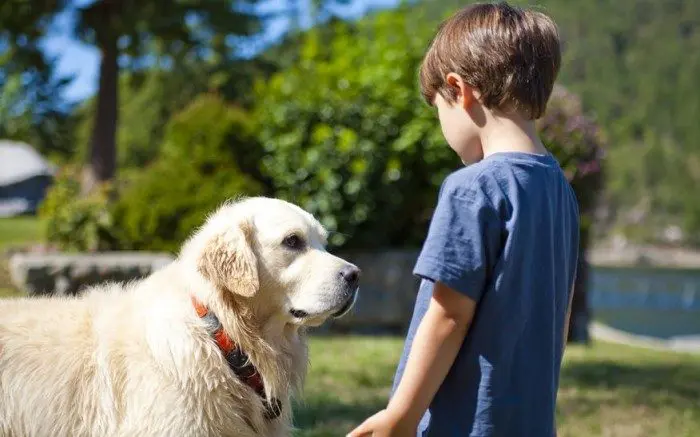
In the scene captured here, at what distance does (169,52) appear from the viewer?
22188 mm

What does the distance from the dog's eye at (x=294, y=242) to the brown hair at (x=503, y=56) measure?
908 mm

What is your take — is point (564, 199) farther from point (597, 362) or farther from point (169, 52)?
point (169, 52)

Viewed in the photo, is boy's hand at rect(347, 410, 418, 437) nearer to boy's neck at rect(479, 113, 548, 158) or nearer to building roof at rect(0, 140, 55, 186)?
boy's neck at rect(479, 113, 548, 158)

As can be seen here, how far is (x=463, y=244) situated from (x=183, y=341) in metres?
1.14

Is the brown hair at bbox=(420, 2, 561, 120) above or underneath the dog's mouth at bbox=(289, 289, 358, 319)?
above

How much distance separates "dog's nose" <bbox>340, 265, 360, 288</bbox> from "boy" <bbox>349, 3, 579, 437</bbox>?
0.60 meters

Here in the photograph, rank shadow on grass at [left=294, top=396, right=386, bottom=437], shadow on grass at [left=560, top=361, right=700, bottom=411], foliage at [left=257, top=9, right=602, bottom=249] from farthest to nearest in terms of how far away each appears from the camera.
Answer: foliage at [left=257, top=9, right=602, bottom=249] < shadow on grass at [left=560, top=361, right=700, bottom=411] < shadow on grass at [left=294, top=396, right=386, bottom=437]

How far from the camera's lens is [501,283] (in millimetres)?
2338

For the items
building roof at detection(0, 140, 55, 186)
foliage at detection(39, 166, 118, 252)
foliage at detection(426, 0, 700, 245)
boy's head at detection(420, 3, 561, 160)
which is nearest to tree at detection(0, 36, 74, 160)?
building roof at detection(0, 140, 55, 186)

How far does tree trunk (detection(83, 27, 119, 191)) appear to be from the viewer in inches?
832

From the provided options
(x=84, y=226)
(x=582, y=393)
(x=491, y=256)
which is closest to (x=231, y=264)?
(x=491, y=256)

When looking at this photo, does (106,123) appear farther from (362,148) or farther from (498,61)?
(498,61)

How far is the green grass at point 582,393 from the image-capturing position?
5.84 m

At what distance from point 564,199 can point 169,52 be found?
2080 centimetres
